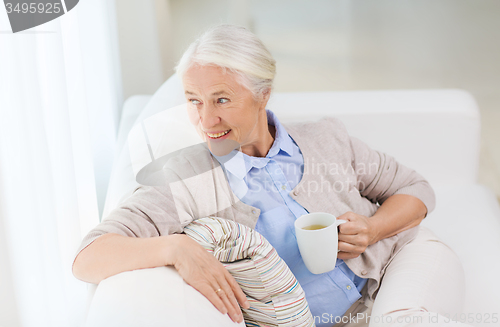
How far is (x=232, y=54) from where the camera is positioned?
117 cm

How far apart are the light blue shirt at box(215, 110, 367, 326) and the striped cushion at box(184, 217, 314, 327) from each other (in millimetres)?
131

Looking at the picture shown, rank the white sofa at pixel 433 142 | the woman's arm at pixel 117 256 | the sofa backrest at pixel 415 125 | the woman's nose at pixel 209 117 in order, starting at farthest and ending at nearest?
1. the sofa backrest at pixel 415 125
2. the white sofa at pixel 433 142
3. the woman's nose at pixel 209 117
4. the woman's arm at pixel 117 256

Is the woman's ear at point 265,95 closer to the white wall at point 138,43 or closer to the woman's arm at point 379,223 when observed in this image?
the woman's arm at point 379,223

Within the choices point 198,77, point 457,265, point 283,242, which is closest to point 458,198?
point 457,265

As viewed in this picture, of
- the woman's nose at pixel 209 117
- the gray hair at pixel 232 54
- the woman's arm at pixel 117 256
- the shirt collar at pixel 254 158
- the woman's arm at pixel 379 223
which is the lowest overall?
the woman's arm at pixel 379 223

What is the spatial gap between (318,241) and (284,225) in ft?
0.50

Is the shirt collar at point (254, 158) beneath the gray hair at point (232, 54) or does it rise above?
beneath

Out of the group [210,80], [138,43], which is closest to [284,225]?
[210,80]

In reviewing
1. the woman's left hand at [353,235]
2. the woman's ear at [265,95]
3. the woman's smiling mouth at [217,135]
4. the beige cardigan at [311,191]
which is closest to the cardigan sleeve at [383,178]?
the beige cardigan at [311,191]

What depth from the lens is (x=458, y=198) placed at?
1.77 metres

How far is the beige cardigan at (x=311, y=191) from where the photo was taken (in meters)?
1.10

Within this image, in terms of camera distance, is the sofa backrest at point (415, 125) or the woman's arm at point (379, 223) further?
the sofa backrest at point (415, 125)

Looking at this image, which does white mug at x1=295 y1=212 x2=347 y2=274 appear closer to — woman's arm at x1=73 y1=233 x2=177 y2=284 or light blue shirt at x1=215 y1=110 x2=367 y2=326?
light blue shirt at x1=215 y1=110 x2=367 y2=326

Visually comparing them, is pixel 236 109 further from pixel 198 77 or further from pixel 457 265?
pixel 457 265
